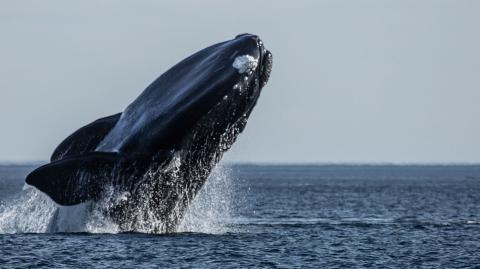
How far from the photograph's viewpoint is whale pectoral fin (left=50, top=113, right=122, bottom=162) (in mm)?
27688

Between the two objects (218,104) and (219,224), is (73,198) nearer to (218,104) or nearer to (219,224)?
(218,104)

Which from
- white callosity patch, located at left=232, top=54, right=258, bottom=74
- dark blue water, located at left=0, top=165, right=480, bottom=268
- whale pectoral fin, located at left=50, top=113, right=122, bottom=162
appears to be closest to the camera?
white callosity patch, located at left=232, top=54, right=258, bottom=74

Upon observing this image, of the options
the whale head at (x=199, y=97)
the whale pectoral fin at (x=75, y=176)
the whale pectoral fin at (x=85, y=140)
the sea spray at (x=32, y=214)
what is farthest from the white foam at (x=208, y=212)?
the sea spray at (x=32, y=214)

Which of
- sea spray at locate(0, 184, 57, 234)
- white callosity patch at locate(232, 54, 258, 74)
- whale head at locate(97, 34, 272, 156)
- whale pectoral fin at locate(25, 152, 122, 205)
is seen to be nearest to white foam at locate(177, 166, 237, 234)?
whale head at locate(97, 34, 272, 156)

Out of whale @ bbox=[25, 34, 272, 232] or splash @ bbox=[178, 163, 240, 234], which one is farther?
splash @ bbox=[178, 163, 240, 234]

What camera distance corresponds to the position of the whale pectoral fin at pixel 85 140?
27.7 meters

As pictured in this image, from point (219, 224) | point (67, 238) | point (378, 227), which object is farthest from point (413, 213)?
point (67, 238)

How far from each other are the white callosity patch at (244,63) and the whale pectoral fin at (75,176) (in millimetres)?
3322

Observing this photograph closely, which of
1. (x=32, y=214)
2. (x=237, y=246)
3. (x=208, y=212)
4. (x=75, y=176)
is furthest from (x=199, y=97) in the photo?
(x=208, y=212)

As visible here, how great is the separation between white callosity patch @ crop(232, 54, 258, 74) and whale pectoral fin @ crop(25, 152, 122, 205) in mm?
3322

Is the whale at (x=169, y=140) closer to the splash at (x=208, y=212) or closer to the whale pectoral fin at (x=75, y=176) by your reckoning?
the whale pectoral fin at (x=75, y=176)

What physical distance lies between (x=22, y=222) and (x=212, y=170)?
1144 cm

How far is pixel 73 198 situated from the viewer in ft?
82.3

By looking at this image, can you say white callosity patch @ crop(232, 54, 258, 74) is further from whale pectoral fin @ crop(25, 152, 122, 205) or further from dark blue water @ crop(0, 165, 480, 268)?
dark blue water @ crop(0, 165, 480, 268)
